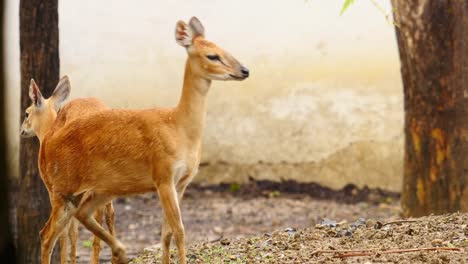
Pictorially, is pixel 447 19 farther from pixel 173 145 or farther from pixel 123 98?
pixel 123 98

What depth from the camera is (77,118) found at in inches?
238

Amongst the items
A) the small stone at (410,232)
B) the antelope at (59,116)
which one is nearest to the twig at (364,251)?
the small stone at (410,232)

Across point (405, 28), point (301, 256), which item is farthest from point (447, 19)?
point (301, 256)

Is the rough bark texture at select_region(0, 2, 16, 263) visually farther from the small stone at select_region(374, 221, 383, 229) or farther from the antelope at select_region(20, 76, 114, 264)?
the small stone at select_region(374, 221, 383, 229)

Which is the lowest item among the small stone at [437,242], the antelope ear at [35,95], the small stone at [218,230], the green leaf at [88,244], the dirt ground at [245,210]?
the green leaf at [88,244]

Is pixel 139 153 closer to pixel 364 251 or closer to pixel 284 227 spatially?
pixel 364 251

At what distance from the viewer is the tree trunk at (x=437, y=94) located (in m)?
7.65

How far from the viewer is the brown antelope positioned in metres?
5.62

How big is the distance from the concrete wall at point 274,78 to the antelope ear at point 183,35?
494cm

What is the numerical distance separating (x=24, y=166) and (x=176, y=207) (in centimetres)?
220

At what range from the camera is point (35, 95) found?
6.84 meters

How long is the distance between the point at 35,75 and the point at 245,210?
3864 millimetres

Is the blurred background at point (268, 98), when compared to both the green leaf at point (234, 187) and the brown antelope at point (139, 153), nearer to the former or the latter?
the green leaf at point (234, 187)

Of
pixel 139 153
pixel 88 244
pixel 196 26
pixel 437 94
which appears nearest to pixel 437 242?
pixel 139 153
